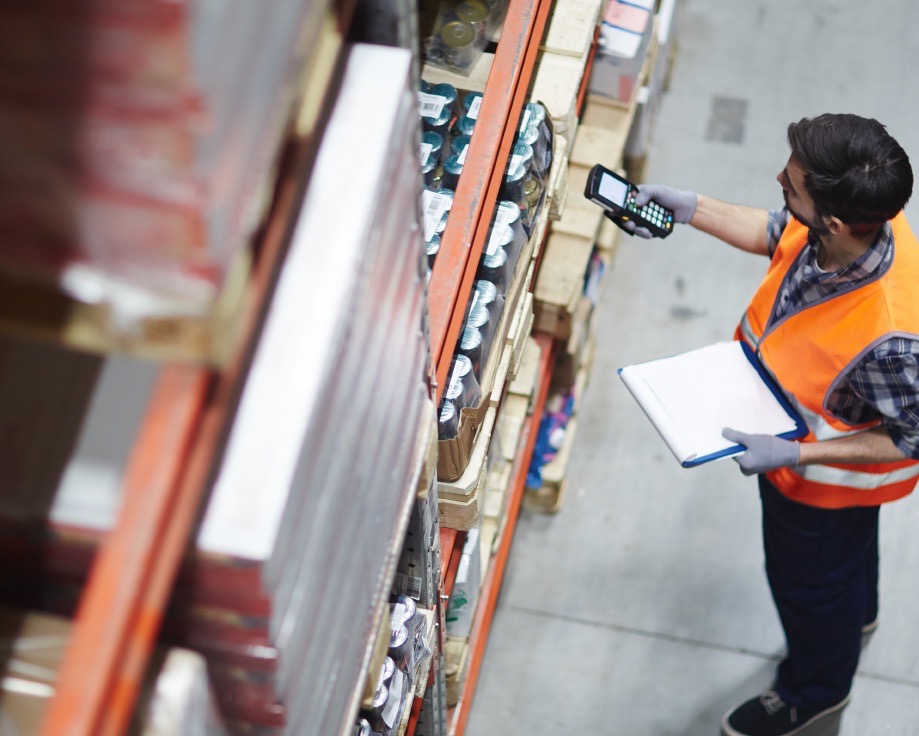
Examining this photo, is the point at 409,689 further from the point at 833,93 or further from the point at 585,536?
the point at 833,93

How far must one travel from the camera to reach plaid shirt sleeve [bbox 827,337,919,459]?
2955 mm

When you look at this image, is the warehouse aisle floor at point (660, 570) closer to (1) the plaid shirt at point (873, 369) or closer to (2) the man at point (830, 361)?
(2) the man at point (830, 361)

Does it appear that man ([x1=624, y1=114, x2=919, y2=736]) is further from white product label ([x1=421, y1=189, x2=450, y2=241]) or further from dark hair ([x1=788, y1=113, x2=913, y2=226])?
white product label ([x1=421, y1=189, x2=450, y2=241])

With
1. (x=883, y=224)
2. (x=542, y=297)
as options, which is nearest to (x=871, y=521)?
(x=883, y=224)

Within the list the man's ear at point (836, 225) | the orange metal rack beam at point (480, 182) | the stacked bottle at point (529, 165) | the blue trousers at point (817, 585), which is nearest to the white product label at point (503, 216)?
the stacked bottle at point (529, 165)

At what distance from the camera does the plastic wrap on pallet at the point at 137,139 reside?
3.01 ft

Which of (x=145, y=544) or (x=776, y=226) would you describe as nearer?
(x=145, y=544)

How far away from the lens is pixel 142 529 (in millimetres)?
1078

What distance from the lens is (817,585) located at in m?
3.78

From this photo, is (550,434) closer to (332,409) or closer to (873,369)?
(873,369)

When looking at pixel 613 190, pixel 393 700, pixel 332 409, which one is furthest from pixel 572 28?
pixel 332 409

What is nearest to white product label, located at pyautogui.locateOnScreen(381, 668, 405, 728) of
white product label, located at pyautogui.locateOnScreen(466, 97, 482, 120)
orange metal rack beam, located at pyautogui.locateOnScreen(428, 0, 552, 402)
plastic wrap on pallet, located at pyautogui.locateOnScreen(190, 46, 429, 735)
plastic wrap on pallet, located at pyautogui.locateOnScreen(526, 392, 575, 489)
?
plastic wrap on pallet, located at pyautogui.locateOnScreen(190, 46, 429, 735)

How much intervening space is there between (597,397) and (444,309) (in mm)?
2707

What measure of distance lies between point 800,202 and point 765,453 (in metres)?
0.76
